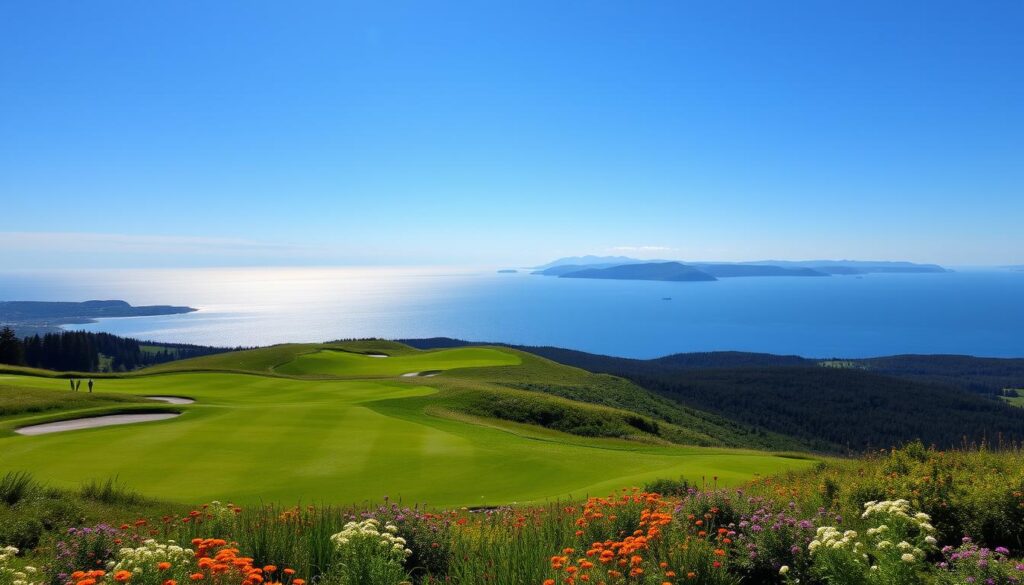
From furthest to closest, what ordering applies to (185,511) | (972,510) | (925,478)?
(185,511), (925,478), (972,510)

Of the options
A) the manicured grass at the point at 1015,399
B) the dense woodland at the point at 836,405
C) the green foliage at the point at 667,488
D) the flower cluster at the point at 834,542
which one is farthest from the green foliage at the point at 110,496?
the manicured grass at the point at 1015,399

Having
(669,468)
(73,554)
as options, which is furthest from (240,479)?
(669,468)

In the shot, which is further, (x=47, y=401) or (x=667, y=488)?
(x=47, y=401)

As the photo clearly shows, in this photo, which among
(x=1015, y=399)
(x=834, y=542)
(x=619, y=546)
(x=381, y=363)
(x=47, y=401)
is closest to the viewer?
(x=834, y=542)

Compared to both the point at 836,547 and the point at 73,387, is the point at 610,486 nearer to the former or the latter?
the point at 836,547

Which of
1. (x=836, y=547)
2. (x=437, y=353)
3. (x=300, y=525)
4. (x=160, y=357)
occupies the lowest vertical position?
(x=160, y=357)

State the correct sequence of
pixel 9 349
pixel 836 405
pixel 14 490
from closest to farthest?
pixel 14 490 < pixel 9 349 < pixel 836 405

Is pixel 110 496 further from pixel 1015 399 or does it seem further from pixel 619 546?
pixel 1015 399

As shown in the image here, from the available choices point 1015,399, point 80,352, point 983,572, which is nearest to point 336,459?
point 983,572
